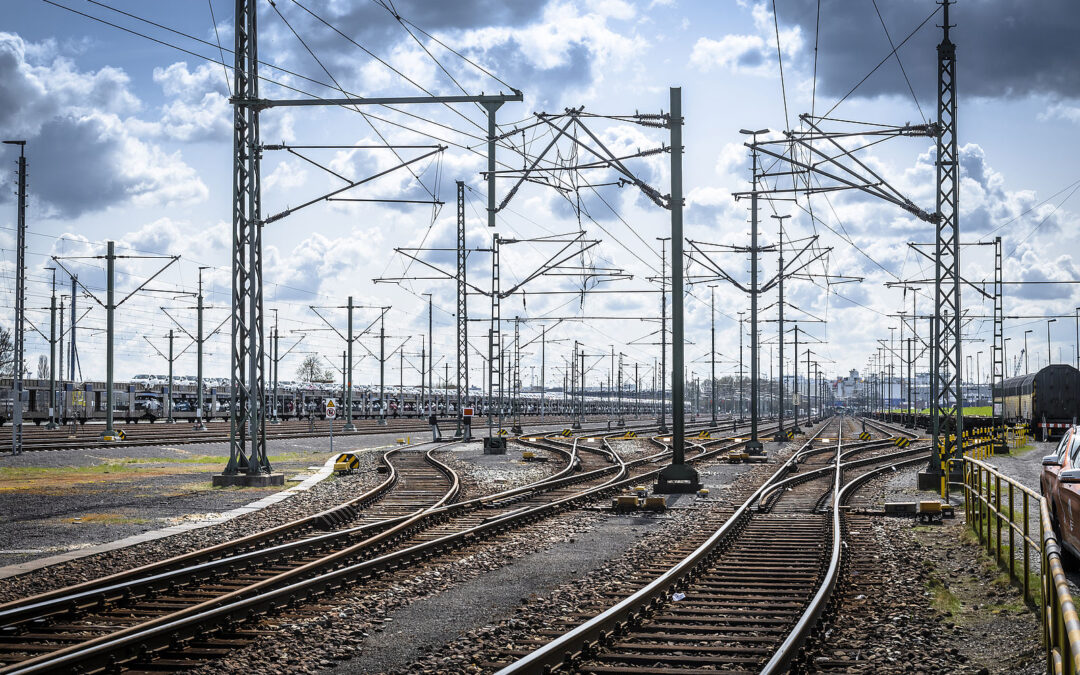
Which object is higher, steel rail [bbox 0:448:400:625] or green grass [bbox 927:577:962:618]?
steel rail [bbox 0:448:400:625]

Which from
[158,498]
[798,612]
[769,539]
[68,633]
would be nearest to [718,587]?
[798,612]

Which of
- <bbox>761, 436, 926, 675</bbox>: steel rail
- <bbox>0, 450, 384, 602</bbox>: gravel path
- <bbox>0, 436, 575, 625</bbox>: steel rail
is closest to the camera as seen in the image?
<bbox>761, 436, 926, 675</bbox>: steel rail

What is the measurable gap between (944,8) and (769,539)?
1495 cm

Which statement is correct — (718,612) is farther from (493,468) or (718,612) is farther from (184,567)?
(493,468)

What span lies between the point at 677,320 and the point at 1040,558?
47.9 ft

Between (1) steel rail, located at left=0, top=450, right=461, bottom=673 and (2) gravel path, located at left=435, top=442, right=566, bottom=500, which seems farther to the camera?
(2) gravel path, located at left=435, top=442, right=566, bottom=500

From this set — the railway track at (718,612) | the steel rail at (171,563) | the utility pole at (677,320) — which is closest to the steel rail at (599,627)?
the railway track at (718,612)

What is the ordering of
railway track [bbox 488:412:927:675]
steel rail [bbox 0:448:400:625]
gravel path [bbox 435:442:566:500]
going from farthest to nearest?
gravel path [bbox 435:442:566:500], steel rail [bbox 0:448:400:625], railway track [bbox 488:412:927:675]

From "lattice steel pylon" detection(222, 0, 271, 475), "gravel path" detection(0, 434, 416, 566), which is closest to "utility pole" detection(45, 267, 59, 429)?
"gravel path" detection(0, 434, 416, 566)

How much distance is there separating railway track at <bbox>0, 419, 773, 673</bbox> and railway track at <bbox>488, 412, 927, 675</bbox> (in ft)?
9.71

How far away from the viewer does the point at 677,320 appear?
24328 millimetres

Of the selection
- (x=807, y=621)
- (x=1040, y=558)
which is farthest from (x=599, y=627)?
(x=1040, y=558)

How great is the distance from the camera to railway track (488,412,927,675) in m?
8.53

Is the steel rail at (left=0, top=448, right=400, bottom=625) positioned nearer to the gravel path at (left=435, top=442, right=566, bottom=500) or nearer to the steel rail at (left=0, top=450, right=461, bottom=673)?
the steel rail at (left=0, top=450, right=461, bottom=673)
